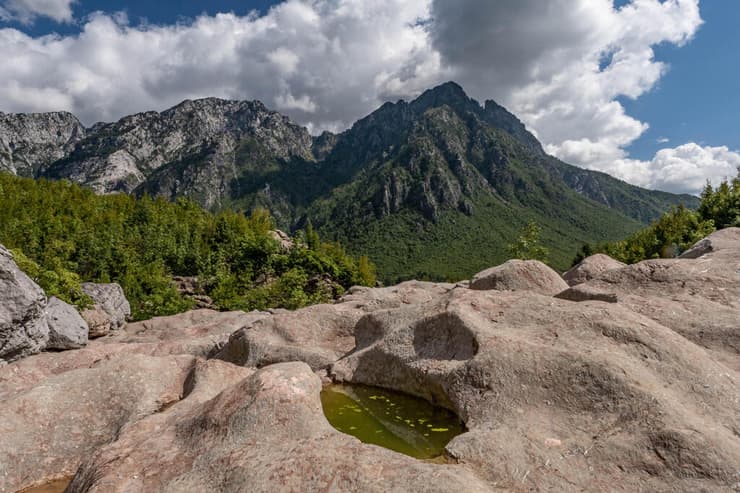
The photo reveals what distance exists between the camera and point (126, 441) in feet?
28.3

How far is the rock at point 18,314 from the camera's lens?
19109 millimetres

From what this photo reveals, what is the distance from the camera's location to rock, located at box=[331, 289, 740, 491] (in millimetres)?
6957

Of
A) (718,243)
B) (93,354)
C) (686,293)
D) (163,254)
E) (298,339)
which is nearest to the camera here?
(686,293)

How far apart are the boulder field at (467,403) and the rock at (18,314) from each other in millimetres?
4309

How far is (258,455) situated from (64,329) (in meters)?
23.9

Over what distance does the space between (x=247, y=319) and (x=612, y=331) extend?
76.4ft

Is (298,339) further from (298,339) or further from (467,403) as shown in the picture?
(467,403)

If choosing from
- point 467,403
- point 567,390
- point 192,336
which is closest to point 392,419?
point 467,403

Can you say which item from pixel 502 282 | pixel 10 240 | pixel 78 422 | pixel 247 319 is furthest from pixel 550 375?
pixel 10 240

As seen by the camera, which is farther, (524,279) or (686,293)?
(524,279)

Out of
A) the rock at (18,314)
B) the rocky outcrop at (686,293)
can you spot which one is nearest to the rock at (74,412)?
the rock at (18,314)

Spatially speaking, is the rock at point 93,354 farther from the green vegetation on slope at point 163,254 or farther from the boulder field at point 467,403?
the green vegetation on slope at point 163,254

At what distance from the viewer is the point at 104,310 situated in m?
40.4

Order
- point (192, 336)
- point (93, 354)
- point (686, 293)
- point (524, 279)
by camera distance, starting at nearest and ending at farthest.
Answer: point (686, 293)
point (524, 279)
point (93, 354)
point (192, 336)
